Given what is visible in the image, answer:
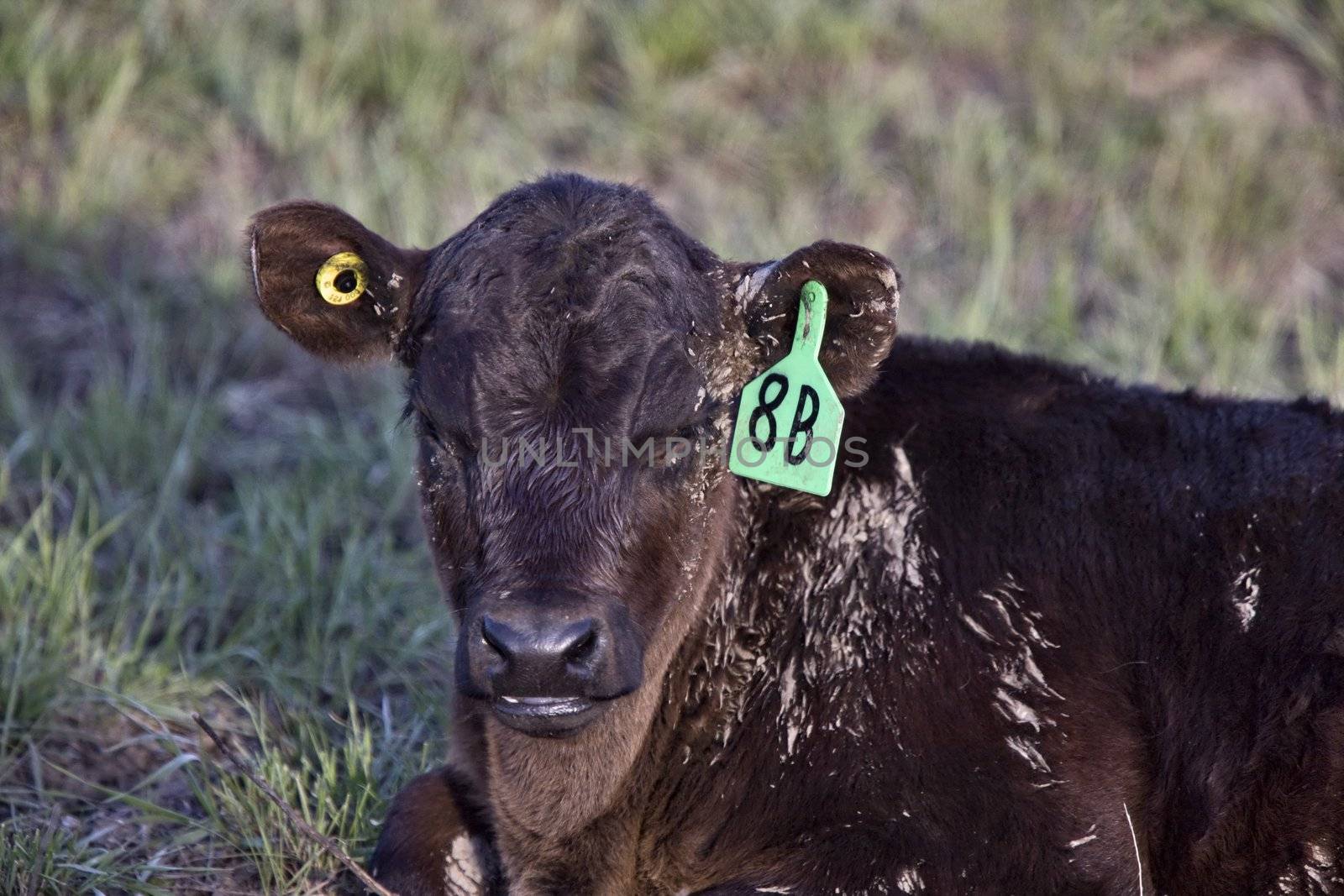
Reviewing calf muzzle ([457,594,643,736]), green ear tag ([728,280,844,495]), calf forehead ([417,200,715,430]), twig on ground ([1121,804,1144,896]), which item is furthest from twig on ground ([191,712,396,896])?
twig on ground ([1121,804,1144,896])

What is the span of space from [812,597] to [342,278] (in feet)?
5.58

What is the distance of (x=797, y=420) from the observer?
4.22 meters

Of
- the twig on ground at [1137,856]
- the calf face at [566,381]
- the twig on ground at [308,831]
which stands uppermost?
the calf face at [566,381]

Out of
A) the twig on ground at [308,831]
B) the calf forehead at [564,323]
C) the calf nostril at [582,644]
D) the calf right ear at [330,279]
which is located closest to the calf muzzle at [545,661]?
the calf nostril at [582,644]

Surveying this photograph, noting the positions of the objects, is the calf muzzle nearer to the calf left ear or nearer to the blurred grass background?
the calf left ear

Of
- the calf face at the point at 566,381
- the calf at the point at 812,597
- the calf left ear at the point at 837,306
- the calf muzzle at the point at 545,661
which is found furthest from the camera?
the calf left ear at the point at 837,306

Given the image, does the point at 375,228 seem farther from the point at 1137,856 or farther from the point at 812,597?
the point at 1137,856

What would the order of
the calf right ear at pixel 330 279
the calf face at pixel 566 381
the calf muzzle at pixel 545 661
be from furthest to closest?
the calf right ear at pixel 330 279 < the calf face at pixel 566 381 < the calf muzzle at pixel 545 661

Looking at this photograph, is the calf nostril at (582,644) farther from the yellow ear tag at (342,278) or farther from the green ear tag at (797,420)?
the yellow ear tag at (342,278)

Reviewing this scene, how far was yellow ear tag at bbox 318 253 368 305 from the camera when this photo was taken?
443cm

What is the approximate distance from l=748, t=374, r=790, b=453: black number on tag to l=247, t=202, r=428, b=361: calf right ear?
1.06 meters

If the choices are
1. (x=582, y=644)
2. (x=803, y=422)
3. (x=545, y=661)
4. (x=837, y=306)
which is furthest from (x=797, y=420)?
(x=545, y=661)

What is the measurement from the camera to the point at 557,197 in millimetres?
4375

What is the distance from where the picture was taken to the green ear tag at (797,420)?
421 cm
